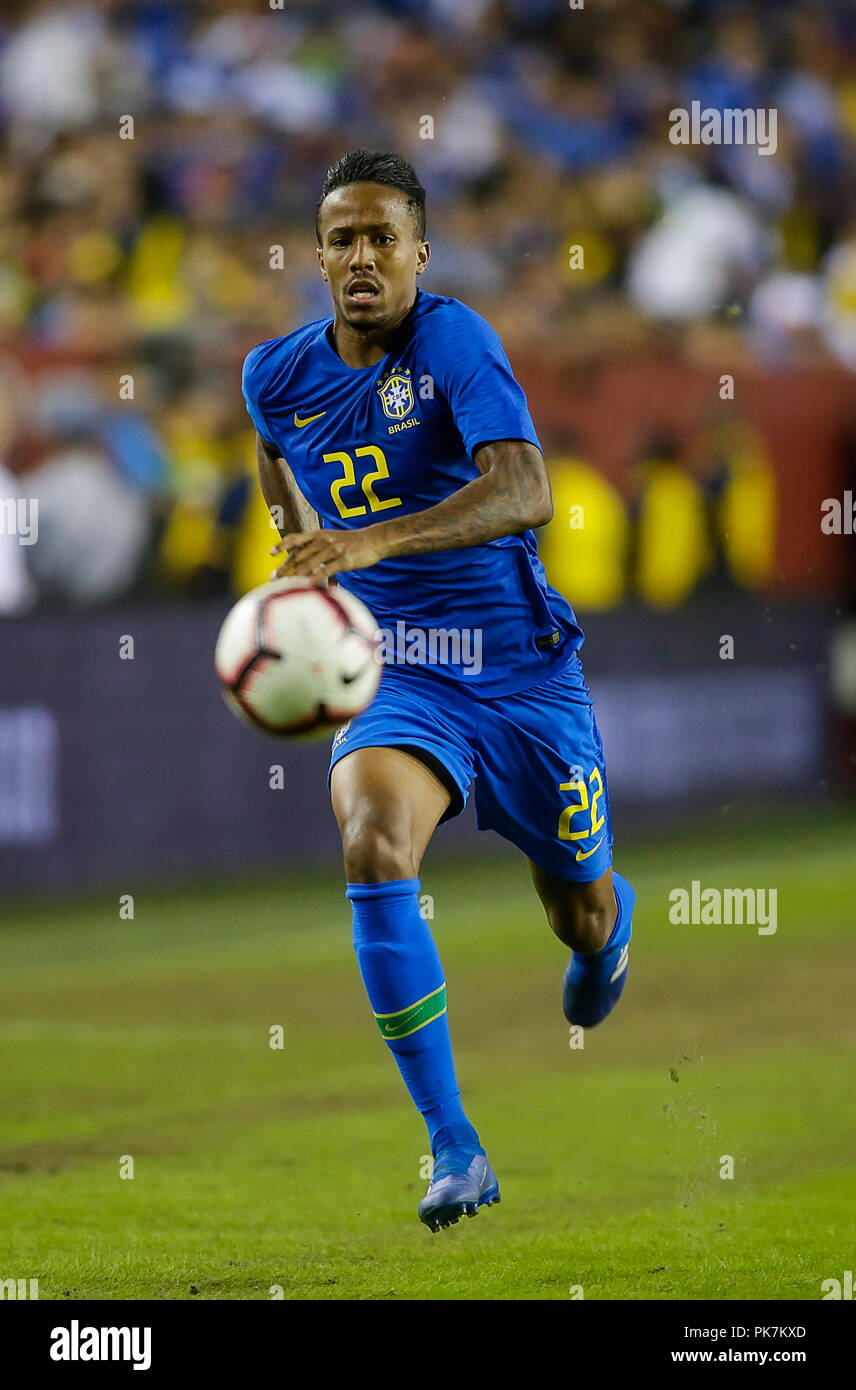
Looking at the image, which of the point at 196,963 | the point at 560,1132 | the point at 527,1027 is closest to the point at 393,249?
the point at 560,1132

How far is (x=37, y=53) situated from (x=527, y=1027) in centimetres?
891

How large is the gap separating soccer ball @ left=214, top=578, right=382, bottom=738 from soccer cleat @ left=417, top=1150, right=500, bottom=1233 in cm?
109

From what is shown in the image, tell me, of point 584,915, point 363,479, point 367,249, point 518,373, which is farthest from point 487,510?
point 518,373

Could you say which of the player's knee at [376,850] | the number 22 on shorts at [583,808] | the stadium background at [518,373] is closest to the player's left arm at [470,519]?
the player's knee at [376,850]

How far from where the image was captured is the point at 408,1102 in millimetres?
7090

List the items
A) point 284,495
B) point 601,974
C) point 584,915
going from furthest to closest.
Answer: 1. point 601,974
2. point 584,915
3. point 284,495

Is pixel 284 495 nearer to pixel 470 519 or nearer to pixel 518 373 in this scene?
pixel 470 519

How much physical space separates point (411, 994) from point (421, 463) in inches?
54.7

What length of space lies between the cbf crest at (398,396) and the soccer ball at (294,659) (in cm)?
70

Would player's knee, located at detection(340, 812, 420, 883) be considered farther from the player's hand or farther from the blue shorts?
the player's hand

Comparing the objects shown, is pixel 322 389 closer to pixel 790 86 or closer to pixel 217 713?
pixel 217 713

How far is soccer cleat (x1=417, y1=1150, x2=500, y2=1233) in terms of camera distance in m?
4.41

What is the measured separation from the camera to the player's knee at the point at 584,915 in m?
5.63

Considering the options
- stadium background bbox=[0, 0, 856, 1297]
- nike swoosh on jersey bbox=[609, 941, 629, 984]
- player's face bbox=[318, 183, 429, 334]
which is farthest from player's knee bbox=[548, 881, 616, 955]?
stadium background bbox=[0, 0, 856, 1297]
